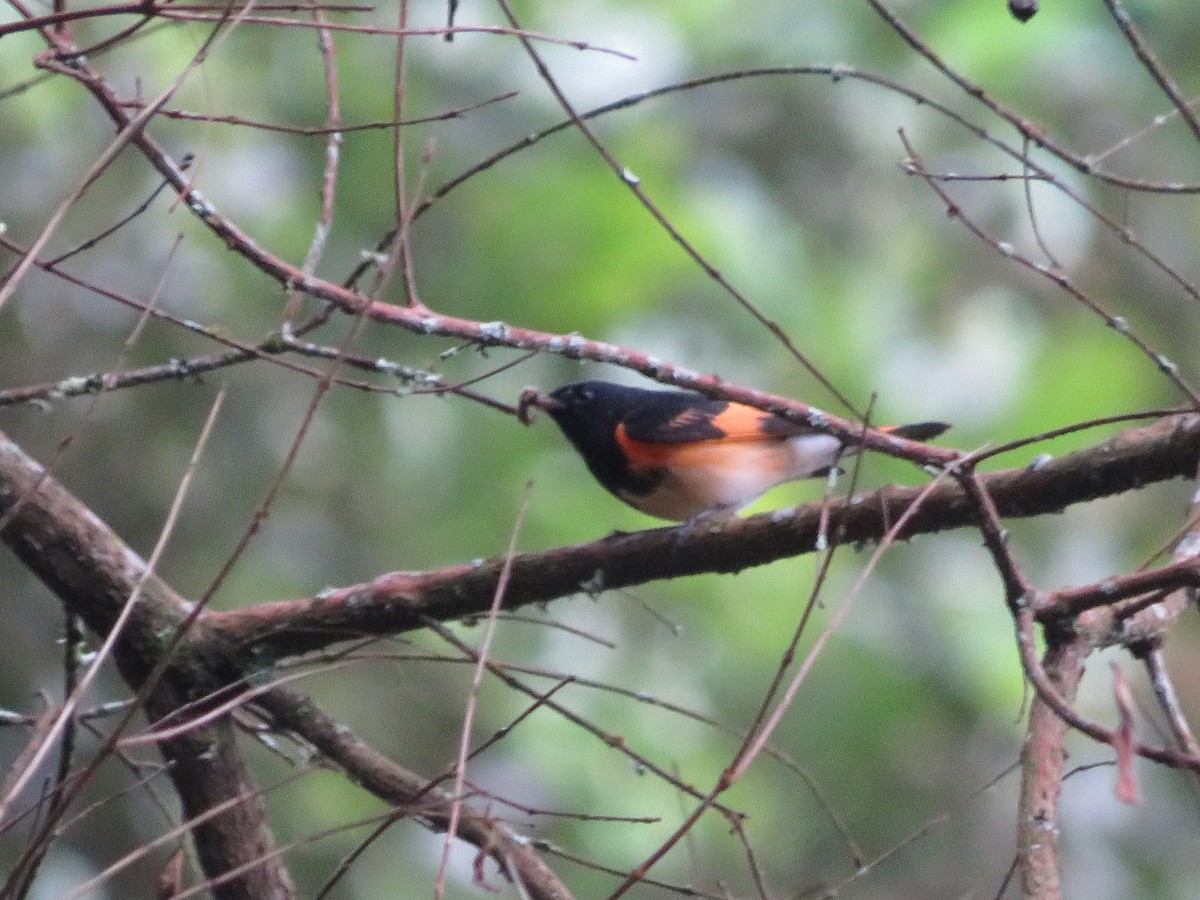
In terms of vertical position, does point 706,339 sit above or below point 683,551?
above

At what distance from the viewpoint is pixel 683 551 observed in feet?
8.36

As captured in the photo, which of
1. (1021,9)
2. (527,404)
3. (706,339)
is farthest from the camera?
(706,339)

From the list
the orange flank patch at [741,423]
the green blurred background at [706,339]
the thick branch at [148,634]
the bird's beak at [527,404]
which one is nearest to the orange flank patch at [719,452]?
the orange flank patch at [741,423]

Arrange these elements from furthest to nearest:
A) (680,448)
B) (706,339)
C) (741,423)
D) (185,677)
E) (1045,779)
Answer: (706,339), (741,423), (680,448), (185,677), (1045,779)

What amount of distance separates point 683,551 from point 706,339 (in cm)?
344

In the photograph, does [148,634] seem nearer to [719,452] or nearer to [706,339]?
[719,452]

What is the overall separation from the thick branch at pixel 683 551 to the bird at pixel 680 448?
92 centimetres

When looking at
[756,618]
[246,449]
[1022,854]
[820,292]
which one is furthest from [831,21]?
[1022,854]

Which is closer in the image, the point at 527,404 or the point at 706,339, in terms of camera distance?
the point at 527,404

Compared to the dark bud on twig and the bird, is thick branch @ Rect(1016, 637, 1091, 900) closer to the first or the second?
the dark bud on twig

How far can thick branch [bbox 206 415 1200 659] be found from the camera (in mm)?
2125

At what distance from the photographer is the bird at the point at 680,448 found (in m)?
3.62

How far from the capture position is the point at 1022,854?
1597mm

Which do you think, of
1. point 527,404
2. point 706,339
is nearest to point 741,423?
point 527,404
